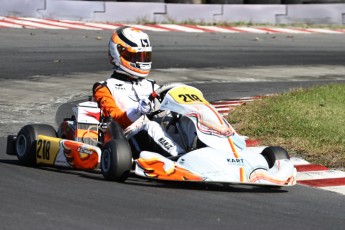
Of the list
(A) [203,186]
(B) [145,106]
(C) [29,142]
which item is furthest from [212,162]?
(C) [29,142]

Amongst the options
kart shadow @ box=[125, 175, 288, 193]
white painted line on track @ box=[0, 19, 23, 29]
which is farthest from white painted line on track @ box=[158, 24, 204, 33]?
kart shadow @ box=[125, 175, 288, 193]

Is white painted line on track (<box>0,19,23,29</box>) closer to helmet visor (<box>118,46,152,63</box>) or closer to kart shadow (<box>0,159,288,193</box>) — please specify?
helmet visor (<box>118,46,152,63</box>)

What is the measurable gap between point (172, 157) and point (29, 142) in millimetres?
1315

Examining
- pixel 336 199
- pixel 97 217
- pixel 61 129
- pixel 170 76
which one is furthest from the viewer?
pixel 170 76

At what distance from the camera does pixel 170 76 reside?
1455 centimetres

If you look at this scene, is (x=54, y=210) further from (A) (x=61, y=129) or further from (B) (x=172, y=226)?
(A) (x=61, y=129)

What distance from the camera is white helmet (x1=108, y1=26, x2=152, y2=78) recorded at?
800 cm

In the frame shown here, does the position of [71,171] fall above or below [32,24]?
above

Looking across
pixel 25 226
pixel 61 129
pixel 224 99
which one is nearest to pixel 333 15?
pixel 224 99

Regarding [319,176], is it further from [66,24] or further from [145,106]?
[66,24]

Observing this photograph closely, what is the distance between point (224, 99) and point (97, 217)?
7.11 metres

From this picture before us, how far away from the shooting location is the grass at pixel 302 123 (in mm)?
8969

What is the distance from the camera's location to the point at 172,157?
7.20m

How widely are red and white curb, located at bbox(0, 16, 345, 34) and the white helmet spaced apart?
34.2 feet
